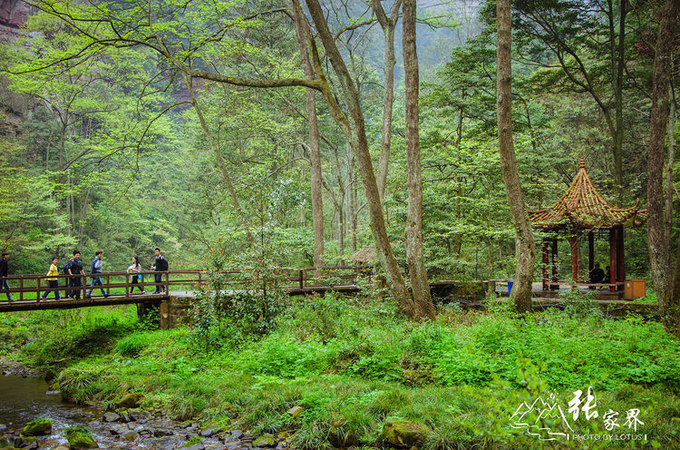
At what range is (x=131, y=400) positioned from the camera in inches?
354

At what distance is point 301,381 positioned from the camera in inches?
308

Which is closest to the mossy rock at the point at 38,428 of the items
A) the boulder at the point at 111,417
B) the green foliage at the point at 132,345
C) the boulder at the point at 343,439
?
the boulder at the point at 111,417

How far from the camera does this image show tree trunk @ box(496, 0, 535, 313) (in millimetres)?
10984

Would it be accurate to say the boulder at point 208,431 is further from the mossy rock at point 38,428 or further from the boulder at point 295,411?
the mossy rock at point 38,428

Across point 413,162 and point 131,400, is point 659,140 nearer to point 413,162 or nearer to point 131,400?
point 413,162

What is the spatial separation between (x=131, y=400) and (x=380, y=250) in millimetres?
6306

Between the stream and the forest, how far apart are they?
0.20 meters

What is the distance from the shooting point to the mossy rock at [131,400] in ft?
29.3

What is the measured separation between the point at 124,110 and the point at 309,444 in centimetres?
2823

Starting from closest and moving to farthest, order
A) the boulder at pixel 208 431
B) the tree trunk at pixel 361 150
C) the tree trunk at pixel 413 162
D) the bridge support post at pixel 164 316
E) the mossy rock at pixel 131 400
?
the boulder at pixel 208 431 → the mossy rock at pixel 131 400 → the tree trunk at pixel 361 150 → the tree trunk at pixel 413 162 → the bridge support post at pixel 164 316

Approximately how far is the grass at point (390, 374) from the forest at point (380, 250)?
0.16 ft

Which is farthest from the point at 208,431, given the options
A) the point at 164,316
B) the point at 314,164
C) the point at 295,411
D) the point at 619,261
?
the point at 619,261

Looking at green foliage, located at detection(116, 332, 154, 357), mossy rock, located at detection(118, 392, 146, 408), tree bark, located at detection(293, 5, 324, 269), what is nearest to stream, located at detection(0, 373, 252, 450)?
mossy rock, located at detection(118, 392, 146, 408)

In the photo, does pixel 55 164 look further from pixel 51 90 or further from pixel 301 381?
pixel 301 381
